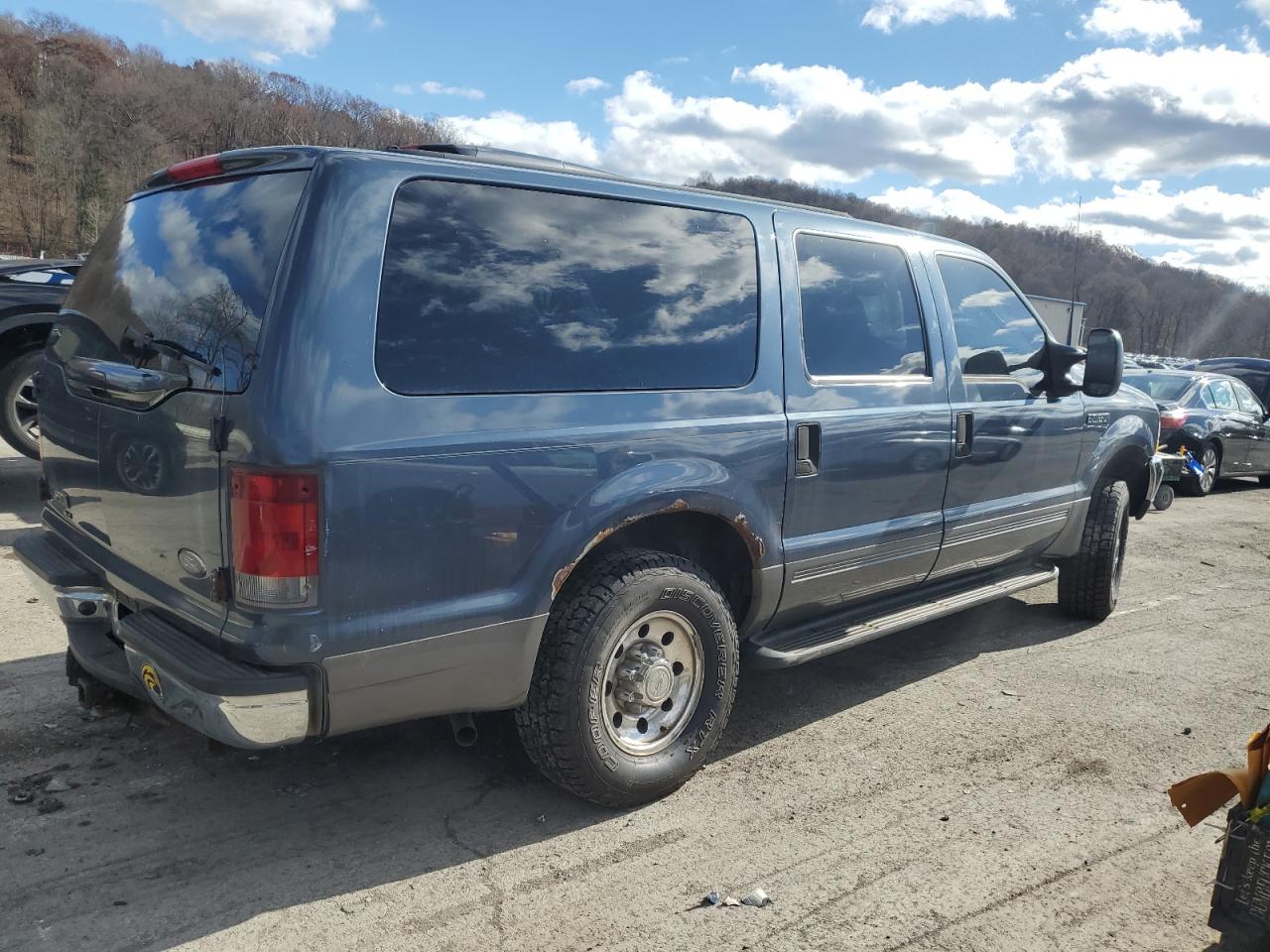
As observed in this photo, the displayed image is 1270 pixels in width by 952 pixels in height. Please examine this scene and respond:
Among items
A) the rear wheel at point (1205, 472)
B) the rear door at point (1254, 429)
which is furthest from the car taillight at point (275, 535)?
the rear door at point (1254, 429)

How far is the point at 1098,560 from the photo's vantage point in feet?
18.5

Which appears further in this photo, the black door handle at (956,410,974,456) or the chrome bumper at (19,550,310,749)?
the black door handle at (956,410,974,456)

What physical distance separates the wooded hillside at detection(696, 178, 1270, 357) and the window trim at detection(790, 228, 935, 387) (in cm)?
69

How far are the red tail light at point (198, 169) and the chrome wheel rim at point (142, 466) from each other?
881 mm

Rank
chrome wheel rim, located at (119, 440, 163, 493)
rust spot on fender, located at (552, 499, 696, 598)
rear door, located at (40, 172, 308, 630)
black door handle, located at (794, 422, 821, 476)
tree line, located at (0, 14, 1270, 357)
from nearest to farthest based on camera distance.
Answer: rear door, located at (40, 172, 308, 630), chrome wheel rim, located at (119, 440, 163, 493), rust spot on fender, located at (552, 499, 696, 598), black door handle, located at (794, 422, 821, 476), tree line, located at (0, 14, 1270, 357)

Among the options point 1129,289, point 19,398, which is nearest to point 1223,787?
point 19,398

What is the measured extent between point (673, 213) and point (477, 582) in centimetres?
149

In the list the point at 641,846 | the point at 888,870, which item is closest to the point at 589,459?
the point at 641,846

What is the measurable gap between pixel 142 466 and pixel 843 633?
8.64 ft

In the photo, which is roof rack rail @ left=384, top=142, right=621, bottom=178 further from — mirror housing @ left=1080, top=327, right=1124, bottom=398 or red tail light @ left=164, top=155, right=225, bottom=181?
mirror housing @ left=1080, top=327, right=1124, bottom=398

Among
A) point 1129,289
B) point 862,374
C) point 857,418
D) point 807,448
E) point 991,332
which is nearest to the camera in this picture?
point 807,448

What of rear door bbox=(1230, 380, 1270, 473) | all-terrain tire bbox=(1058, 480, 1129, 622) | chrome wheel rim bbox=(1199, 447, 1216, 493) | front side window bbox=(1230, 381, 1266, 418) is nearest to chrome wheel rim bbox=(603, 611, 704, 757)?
all-terrain tire bbox=(1058, 480, 1129, 622)

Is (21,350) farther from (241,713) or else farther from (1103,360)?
(1103,360)

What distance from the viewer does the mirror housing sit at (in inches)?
196
